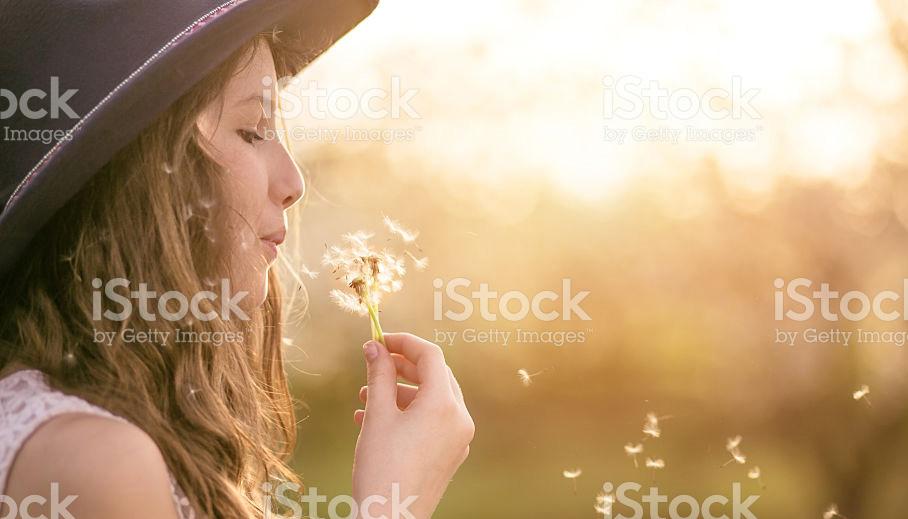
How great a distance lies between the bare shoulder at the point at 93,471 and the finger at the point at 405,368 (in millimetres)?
631

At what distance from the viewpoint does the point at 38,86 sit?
173 centimetres

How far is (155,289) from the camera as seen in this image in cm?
174

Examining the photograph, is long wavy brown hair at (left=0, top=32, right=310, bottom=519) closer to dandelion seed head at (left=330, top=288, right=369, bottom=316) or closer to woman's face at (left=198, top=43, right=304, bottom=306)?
woman's face at (left=198, top=43, right=304, bottom=306)

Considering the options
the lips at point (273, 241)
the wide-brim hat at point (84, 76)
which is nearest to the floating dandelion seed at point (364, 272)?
the lips at point (273, 241)

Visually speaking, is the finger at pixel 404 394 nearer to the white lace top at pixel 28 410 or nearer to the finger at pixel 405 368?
the finger at pixel 405 368

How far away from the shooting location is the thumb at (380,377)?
1.87m

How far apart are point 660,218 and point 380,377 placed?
5806 mm

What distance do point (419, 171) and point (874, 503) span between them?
4.62m

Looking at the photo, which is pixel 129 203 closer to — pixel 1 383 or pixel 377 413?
pixel 1 383

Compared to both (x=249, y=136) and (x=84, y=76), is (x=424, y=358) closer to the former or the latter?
(x=249, y=136)

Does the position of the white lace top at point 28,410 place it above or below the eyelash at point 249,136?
below

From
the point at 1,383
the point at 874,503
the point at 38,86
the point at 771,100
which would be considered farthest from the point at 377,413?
the point at 874,503

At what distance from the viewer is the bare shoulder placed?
54.3 inches

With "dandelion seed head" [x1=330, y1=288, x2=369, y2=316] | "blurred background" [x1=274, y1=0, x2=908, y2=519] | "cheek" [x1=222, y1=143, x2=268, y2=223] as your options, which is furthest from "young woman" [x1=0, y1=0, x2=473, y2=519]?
"blurred background" [x1=274, y1=0, x2=908, y2=519]
